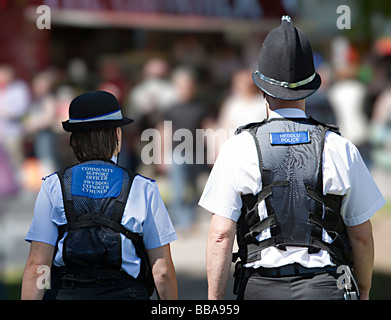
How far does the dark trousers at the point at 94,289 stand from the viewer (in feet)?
9.18

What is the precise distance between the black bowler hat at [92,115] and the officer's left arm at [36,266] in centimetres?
53

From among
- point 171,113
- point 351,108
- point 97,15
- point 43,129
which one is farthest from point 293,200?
point 97,15

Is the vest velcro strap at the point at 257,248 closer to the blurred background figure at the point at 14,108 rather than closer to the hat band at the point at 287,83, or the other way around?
the hat band at the point at 287,83

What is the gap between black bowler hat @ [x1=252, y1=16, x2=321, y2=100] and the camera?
2.96m

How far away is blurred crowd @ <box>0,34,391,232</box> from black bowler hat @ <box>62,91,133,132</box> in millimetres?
4850

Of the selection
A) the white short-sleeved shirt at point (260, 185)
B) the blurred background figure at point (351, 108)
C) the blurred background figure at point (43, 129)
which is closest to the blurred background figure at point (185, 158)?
the blurred background figure at point (43, 129)

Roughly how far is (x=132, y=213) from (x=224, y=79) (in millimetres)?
11559

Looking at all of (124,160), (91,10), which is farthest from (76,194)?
(91,10)

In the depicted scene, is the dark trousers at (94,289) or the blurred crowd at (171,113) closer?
the dark trousers at (94,289)

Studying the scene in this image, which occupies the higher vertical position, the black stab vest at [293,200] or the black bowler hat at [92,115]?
the black bowler hat at [92,115]

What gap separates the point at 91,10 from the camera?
38.6 feet

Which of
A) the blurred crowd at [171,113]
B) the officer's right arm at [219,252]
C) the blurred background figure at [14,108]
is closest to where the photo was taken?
the officer's right arm at [219,252]

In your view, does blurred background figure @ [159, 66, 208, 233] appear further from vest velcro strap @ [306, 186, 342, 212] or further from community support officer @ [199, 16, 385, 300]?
vest velcro strap @ [306, 186, 342, 212]
